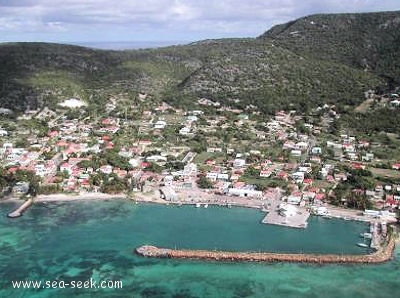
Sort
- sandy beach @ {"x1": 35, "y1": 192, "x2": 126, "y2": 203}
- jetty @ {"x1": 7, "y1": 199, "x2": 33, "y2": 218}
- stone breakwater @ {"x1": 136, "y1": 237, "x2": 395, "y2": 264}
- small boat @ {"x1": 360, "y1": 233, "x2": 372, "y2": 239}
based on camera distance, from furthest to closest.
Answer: sandy beach @ {"x1": 35, "y1": 192, "x2": 126, "y2": 203} < jetty @ {"x1": 7, "y1": 199, "x2": 33, "y2": 218} < small boat @ {"x1": 360, "y1": 233, "x2": 372, "y2": 239} < stone breakwater @ {"x1": 136, "y1": 237, "x2": 395, "y2": 264}

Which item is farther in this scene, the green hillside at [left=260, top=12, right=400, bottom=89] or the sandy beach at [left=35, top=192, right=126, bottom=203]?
the green hillside at [left=260, top=12, right=400, bottom=89]

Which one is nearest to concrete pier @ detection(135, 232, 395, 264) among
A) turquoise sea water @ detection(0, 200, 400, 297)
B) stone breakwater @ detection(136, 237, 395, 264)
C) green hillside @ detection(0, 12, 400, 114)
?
stone breakwater @ detection(136, 237, 395, 264)

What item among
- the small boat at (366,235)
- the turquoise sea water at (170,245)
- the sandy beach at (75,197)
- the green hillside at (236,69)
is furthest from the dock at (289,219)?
the green hillside at (236,69)

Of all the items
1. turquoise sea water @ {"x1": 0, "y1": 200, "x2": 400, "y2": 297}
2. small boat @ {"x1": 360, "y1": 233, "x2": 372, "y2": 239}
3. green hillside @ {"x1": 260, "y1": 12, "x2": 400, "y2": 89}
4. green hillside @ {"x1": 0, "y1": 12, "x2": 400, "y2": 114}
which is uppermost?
green hillside @ {"x1": 260, "y1": 12, "x2": 400, "y2": 89}

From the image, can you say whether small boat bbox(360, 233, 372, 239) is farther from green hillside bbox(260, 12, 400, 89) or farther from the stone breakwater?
green hillside bbox(260, 12, 400, 89)

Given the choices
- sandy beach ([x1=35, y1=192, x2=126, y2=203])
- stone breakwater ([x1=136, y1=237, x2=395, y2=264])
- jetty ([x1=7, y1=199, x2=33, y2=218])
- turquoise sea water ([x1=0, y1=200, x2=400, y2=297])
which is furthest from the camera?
sandy beach ([x1=35, y1=192, x2=126, y2=203])

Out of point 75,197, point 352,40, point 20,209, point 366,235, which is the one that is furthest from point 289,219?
point 352,40

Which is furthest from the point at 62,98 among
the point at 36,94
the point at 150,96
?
the point at 150,96
